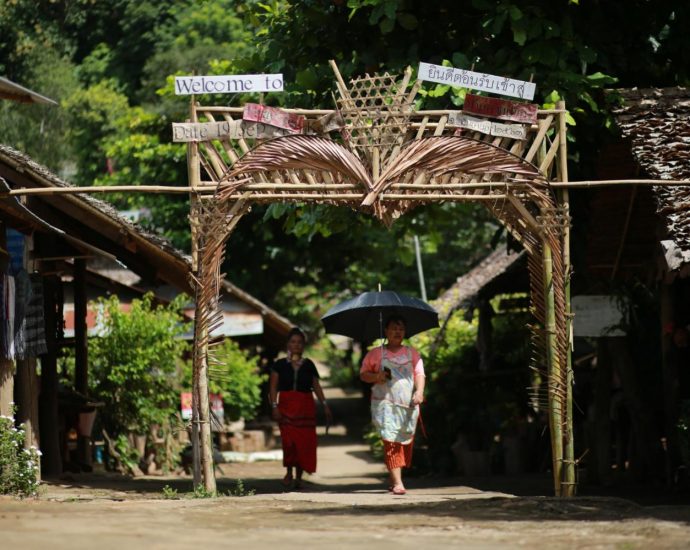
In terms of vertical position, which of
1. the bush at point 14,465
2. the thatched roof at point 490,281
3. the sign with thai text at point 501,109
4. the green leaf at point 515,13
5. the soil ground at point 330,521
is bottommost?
the soil ground at point 330,521

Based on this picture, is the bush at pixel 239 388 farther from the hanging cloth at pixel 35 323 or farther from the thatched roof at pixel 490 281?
the hanging cloth at pixel 35 323

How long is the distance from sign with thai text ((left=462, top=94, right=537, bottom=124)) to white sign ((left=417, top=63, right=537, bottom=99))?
0.44 ft

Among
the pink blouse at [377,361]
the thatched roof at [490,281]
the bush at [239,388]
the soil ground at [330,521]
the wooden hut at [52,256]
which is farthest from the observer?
the bush at [239,388]

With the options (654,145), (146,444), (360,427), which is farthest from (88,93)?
(654,145)

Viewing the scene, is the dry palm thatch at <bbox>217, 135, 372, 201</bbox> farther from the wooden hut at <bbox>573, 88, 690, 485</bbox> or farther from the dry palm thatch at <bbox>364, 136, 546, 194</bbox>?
the wooden hut at <bbox>573, 88, 690, 485</bbox>

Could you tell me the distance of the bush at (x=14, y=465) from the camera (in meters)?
10.1

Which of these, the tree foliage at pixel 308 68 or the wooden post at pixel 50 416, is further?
the wooden post at pixel 50 416

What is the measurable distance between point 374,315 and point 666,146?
3294 millimetres

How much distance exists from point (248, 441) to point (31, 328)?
11410 mm

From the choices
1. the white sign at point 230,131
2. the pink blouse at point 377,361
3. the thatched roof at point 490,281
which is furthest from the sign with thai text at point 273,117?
the thatched roof at point 490,281

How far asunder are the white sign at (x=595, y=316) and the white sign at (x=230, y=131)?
4.10m

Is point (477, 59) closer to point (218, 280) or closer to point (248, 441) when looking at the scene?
point (218, 280)

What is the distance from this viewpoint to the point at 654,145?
11430mm

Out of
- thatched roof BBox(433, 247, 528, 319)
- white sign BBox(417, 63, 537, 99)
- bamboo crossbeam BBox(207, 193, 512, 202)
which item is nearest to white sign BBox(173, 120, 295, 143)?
bamboo crossbeam BBox(207, 193, 512, 202)
